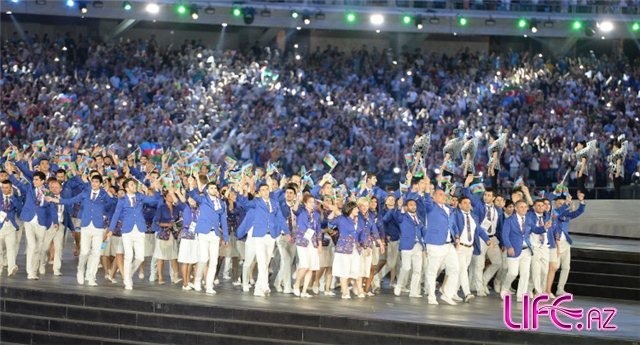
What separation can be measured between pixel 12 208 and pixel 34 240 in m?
0.55

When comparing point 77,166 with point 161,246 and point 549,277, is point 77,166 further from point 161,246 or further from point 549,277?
point 549,277

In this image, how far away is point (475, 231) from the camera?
66.0 ft

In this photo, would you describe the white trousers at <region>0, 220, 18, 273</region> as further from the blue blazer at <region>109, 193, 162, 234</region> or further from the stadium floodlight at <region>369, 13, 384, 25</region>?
the stadium floodlight at <region>369, 13, 384, 25</region>

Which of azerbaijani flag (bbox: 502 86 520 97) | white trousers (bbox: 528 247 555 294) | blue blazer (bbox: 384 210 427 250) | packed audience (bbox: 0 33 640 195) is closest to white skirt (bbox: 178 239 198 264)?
blue blazer (bbox: 384 210 427 250)

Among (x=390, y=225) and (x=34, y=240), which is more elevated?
(x=390, y=225)

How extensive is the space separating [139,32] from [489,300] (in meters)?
25.8

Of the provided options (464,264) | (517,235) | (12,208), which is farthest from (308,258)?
(12,208)

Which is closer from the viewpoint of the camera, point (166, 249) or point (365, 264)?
point (365, 264)

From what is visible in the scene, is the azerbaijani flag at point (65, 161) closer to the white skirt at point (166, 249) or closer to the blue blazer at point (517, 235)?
the white skirt at point (166, 249)

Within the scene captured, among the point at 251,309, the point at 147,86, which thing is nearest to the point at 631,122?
the point at 147,86

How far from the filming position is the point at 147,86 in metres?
36.1

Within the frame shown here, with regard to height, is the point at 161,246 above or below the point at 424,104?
below

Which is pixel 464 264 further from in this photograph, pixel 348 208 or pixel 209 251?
pixel 209 251

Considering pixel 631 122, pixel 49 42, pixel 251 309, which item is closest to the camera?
pixel 251 309
